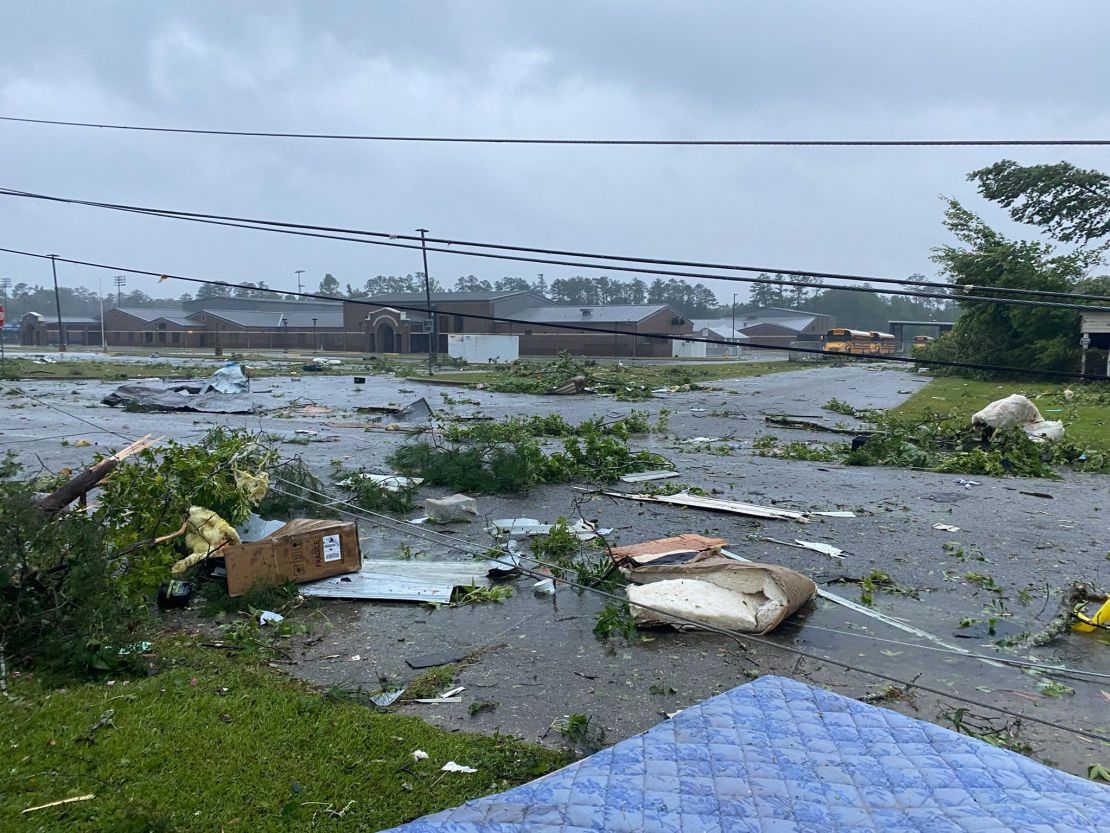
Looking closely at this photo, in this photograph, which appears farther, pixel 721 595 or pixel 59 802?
pixel 721 595

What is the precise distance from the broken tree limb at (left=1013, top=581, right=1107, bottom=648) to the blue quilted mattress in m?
2.98

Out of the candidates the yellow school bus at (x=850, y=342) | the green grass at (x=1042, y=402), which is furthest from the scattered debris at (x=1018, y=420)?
the yellow school bus at (x=850, y=342)

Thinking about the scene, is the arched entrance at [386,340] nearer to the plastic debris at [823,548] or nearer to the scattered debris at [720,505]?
the scattered debris at [720,505]

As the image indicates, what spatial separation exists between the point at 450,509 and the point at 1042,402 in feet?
70.8

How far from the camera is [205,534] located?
6605mm

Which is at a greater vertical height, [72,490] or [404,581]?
[72,490]

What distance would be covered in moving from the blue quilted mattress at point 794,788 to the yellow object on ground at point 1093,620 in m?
3.39

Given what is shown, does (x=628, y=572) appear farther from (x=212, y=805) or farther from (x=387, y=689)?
(x=212, y=805)

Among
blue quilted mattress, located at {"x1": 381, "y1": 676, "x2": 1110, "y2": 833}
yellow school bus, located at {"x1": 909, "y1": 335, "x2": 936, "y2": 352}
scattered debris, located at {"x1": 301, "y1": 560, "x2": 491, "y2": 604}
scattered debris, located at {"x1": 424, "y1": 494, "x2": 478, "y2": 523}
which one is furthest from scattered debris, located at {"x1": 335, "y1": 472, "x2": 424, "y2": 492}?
yellow school bus, located at {"x1": 909, "y1": 335, "x2": 936, "y2": 352}

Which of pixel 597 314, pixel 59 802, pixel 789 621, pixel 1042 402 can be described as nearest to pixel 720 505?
pixel 789 621

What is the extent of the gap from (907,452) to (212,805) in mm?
13127

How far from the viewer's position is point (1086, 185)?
3350cm

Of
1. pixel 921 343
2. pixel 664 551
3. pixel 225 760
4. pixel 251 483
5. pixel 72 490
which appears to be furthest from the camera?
pixel 921 343

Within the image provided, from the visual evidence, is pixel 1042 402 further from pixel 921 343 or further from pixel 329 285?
pixel 329 285
